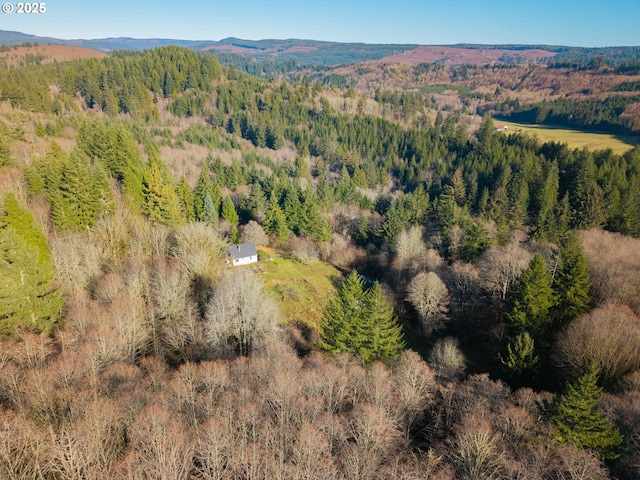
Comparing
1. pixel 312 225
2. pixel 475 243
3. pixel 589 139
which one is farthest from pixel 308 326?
pixel 589 139

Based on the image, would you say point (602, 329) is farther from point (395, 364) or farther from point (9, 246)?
point (9, 246)

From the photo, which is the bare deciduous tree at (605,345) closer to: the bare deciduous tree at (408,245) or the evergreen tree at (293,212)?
the bare deciduous tree at (408,245)

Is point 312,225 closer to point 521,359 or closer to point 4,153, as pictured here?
point 521,359

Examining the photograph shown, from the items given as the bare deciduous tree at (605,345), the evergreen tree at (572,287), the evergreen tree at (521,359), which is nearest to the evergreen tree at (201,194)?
the evergreen tree at (521,359)

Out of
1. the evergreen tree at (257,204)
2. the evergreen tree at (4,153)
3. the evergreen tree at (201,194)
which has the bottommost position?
the evergreen tree at (257,204)

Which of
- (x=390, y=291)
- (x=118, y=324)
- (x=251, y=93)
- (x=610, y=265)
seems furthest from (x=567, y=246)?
(x=251, y=93)
